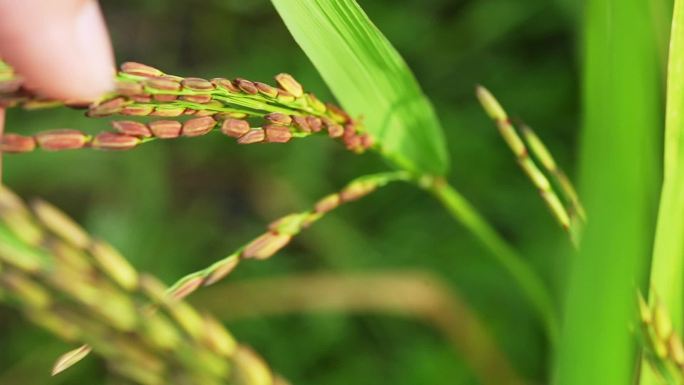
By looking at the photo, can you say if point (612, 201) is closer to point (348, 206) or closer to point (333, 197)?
point (333, 197)

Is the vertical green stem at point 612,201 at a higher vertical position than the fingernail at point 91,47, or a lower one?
lower

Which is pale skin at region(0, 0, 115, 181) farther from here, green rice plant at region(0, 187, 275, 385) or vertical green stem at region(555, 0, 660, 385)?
vertical green stem at region(555, 0, 660, 385)

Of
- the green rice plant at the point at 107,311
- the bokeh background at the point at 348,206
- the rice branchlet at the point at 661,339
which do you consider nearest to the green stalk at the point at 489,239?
the rice branchlet at the point at 661,339

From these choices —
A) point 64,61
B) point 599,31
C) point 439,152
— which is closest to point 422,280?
point 439,152

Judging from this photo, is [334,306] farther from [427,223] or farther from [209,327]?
[209,327]

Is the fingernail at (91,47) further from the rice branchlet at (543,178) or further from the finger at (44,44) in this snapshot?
the rice branchlet at (543,178)

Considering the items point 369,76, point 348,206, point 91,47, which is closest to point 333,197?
point 369,76
